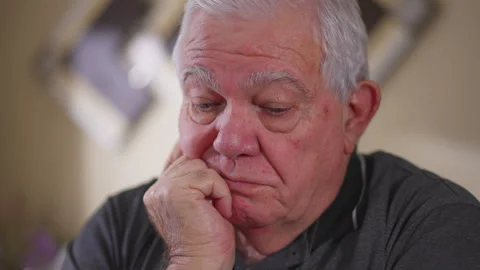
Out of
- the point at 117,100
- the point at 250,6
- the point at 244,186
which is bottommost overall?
the point at 117,100

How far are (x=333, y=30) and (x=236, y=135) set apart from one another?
10.9 inches

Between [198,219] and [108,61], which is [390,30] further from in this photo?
[108,61]

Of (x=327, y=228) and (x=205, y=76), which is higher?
(x=205, y=76)

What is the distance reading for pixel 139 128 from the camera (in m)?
2.37

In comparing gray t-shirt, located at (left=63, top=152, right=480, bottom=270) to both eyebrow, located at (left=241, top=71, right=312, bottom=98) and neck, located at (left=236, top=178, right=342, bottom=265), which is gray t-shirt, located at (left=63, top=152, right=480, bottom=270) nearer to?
neck, located at (left=236, top=178, right=342, bottom=265)

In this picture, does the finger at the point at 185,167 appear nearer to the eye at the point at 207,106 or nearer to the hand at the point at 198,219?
the hand at the point at 198,219

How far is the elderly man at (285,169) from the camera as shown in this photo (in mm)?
998

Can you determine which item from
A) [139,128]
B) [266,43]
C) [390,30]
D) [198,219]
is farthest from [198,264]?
[139,128]

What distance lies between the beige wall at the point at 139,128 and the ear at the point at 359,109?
696 mm

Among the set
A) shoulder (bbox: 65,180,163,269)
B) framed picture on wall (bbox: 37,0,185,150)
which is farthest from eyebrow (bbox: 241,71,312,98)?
framed picture on wall (bbox: 37,0,185,150)

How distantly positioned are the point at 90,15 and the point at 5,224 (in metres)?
1.08

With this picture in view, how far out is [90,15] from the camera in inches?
96.1

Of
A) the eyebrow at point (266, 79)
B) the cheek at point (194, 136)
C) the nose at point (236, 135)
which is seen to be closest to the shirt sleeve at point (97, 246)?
the cheek at point (194, 136)

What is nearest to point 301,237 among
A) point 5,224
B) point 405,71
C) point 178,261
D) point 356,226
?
point 356,226
